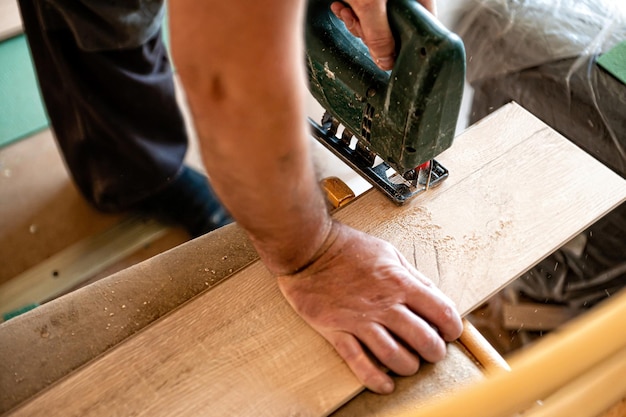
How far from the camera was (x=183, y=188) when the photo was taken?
1994 millimetres

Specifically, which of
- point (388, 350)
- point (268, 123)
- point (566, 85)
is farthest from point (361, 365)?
point (566, 85)

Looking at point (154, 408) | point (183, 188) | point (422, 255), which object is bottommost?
point (183, 188)

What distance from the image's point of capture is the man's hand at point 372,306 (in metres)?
0.88

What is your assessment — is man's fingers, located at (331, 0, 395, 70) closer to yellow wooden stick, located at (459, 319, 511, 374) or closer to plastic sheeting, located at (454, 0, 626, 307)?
yellow wooden stick, located at (459, 319, 511, 374)

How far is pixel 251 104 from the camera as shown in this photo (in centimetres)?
66

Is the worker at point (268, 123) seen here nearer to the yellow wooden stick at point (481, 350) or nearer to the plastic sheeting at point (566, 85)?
the yellow wooden stick at point (481, 350)

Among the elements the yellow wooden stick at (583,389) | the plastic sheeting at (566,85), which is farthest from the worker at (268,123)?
the plastic sheeting at (566,85)

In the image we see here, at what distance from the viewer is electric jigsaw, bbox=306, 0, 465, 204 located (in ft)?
2.83

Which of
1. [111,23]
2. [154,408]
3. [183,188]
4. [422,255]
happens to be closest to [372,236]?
[422,255]

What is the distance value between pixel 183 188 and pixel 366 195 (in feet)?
3.37

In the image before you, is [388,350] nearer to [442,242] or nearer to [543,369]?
[442,242]

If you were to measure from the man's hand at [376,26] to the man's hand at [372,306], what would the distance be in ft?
0.98

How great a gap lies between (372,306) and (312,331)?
0.37 feet

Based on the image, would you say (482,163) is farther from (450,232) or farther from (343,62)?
(343,62)
